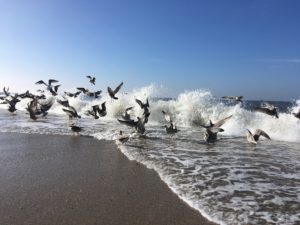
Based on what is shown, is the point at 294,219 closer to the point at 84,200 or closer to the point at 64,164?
the point at 84,200

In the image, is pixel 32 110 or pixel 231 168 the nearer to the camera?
pixel 231 168

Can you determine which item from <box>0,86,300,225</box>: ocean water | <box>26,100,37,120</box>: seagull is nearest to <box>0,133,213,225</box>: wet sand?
<box>0,86,300,225</box>: ocean water

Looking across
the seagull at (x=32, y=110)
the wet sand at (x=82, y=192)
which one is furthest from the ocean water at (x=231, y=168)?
the seagull at (x=32, y=110)

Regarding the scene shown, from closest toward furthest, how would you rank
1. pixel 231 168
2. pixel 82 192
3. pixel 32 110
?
pixel 82 192, pixel 231 168, pixel 32 110

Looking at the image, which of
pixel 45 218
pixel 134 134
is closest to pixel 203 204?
pixel 45 218

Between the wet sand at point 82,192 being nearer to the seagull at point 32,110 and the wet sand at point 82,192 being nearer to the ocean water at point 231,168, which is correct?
the ocean water at point 231,168

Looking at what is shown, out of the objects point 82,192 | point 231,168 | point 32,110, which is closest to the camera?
point 82,192

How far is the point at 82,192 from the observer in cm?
735

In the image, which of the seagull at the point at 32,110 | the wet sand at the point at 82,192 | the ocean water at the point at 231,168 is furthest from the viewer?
the seagull at the point at 32,110

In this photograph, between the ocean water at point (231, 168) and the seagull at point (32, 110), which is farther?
the seagull at point (32, 110)

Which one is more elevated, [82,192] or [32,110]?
[32,110]

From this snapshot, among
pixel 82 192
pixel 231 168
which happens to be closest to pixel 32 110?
pixel 231 168

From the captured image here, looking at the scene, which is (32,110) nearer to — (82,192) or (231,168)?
(231,168)

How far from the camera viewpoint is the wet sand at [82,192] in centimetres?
601
